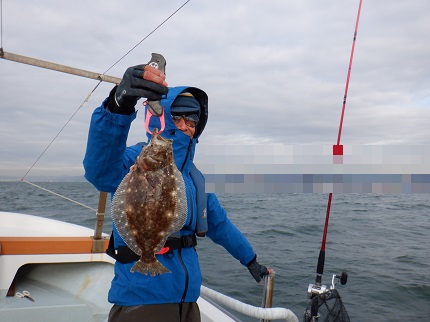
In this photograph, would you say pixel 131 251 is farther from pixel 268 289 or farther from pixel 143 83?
pixel 268 289

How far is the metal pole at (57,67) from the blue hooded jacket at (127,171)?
7.33 ft

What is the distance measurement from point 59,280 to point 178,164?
328 cm

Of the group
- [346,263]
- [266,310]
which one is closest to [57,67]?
[266,310]

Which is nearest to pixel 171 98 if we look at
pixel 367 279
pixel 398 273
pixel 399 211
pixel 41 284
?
pixel 41 284

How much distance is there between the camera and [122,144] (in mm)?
2174

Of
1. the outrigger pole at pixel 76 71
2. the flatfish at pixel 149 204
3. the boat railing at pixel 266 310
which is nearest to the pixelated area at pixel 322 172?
the flatfish at pixel 149 204

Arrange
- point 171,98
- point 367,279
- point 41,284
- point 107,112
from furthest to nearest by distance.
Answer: point 367,279, point 41,284, point 171,98, point 107,112

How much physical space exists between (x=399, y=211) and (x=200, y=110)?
1976 centimetres

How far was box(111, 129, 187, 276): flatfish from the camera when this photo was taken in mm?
2062

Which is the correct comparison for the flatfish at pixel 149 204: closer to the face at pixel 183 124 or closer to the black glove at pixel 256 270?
the face at pixel 183 124

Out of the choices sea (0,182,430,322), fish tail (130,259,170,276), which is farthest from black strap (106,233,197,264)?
sea (0,182,430,322)

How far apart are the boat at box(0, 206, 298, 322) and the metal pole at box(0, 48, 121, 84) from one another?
1.78 m

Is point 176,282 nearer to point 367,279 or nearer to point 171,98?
point 171,98

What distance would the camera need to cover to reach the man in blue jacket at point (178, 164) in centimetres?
205
